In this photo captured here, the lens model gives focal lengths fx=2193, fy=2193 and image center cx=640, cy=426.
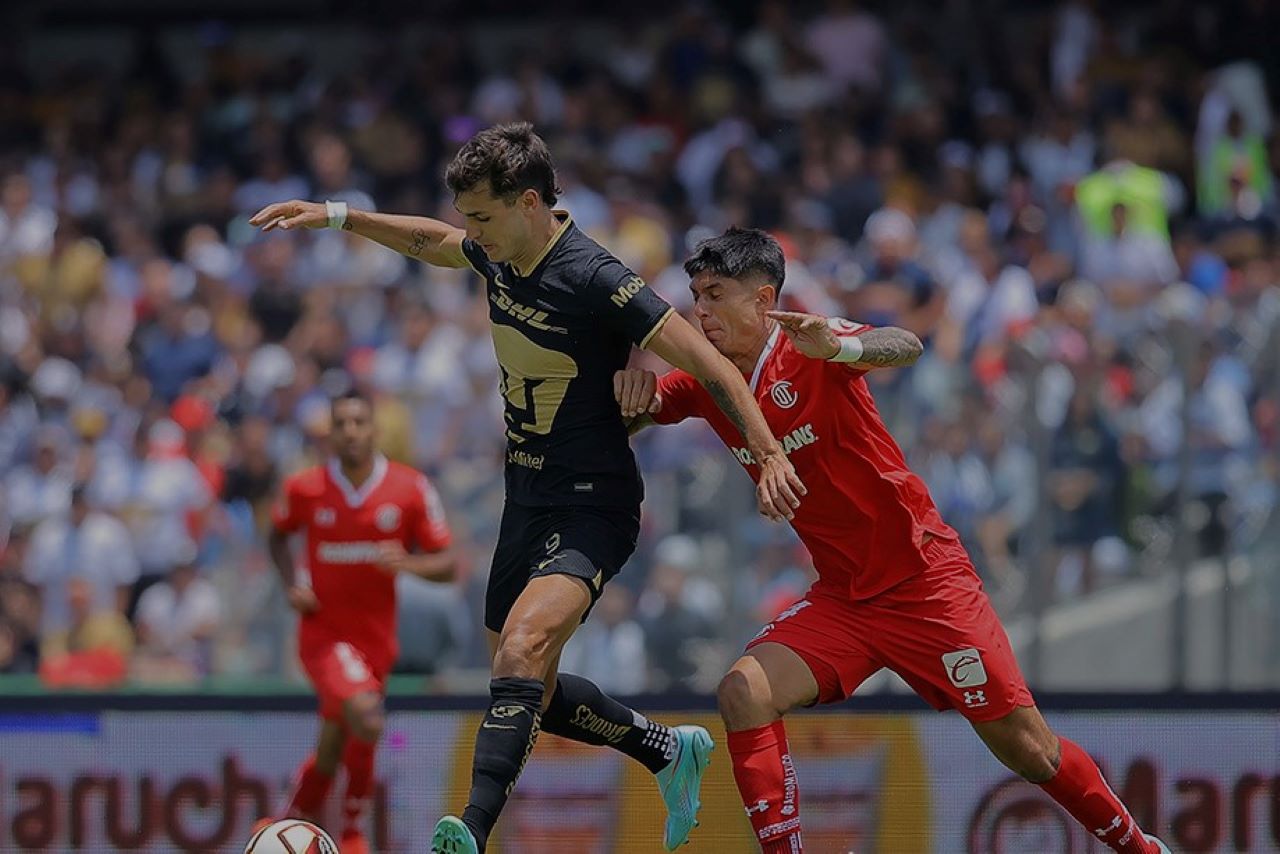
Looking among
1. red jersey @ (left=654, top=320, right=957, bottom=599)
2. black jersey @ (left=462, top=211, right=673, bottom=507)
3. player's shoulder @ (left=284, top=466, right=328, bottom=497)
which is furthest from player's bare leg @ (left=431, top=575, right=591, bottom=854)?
player's shoulder @ (left=284, top=466, right=328, bottom=497)

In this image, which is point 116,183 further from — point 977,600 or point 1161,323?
point 977,600

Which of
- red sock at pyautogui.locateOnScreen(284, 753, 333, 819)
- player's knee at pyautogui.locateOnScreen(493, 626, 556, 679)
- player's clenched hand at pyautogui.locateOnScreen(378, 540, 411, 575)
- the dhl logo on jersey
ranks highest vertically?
the dhl logo on jersey

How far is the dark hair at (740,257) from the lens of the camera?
7410mm

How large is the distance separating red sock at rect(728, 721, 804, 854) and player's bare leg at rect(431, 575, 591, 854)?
0.71 metres

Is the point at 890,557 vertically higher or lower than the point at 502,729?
higher

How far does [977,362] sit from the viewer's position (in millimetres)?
12453

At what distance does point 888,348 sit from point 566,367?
43.2 inches

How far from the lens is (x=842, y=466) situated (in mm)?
7504

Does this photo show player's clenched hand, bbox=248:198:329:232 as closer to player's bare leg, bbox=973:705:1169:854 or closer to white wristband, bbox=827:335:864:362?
white wristband, bbox=827:335:864:362

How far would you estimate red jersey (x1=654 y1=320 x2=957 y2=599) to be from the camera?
24.5 ft

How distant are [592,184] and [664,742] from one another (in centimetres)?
885

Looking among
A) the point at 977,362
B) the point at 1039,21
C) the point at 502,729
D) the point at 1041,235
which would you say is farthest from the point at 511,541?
the point at 1039,21

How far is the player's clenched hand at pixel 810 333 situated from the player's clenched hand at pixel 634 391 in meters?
0.50

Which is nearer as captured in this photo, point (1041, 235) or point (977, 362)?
point (977, 362)
